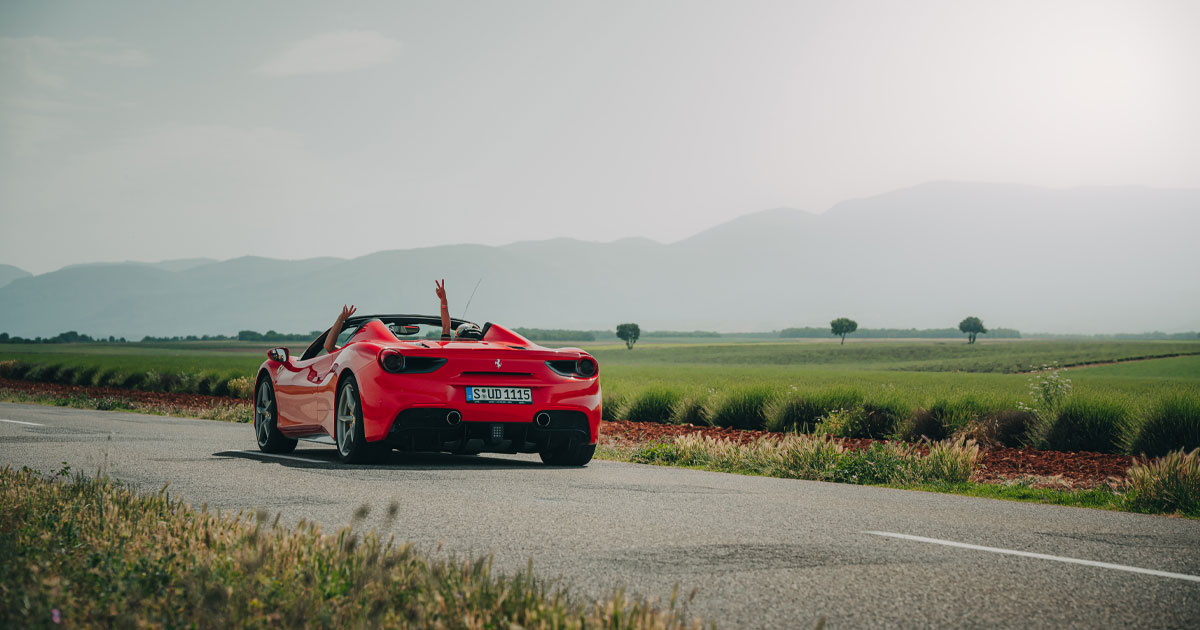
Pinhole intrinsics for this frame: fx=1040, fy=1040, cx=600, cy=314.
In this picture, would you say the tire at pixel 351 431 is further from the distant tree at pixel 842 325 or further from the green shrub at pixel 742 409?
the distant tree at pixel 842 325

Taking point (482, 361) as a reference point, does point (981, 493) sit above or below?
below

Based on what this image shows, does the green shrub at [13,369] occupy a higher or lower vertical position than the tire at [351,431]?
higher

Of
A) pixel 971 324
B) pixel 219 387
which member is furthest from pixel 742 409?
pixel 971 324

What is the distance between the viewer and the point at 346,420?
10.3 m

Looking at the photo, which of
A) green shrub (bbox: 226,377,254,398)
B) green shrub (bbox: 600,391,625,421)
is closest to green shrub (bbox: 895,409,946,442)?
green shrub (bbox: 600,391,625,421)

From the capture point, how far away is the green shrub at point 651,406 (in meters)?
22.5

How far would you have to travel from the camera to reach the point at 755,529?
663cm

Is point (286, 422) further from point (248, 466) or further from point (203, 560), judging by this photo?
point (203, 560)

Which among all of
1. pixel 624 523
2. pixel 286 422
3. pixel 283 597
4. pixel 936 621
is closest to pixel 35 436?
pixel 286 422

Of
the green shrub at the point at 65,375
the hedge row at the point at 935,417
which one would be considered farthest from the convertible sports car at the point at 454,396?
the green shrub at the point at 65,375

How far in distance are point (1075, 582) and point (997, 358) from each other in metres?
77.7

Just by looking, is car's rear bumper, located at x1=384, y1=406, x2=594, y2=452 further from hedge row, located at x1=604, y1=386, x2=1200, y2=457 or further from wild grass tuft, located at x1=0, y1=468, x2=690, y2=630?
hedge row, located at x1=604, y1=386, x2=1200, y2=457

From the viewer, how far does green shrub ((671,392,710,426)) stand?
69.9 feet

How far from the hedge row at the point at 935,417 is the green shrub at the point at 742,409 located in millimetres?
20
